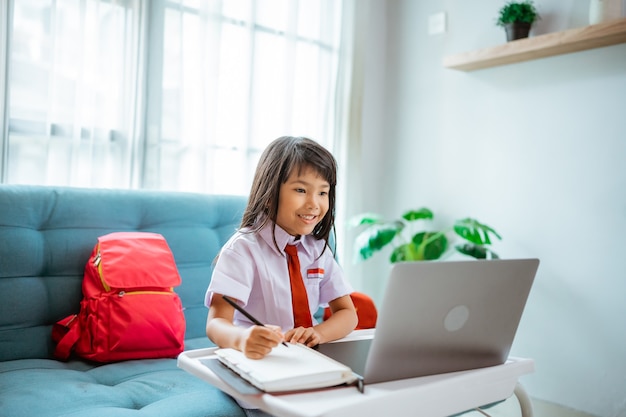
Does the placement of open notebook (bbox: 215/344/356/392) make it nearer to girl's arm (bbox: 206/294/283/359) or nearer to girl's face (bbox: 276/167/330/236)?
girl's arm (bbox: 206/294/283/359)

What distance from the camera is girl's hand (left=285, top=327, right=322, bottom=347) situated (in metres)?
1.09

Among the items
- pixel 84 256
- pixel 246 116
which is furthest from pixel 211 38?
pixel 84 256

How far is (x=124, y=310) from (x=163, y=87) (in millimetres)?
1118

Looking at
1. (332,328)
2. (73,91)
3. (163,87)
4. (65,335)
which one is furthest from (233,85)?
(332,328)

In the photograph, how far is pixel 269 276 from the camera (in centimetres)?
131

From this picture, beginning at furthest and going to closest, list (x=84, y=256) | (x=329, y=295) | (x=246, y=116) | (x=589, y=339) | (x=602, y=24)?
(x=246, y=116), (x=589, y=339), (x=602, y=24), (x=84, y=256), (x=329, y=295)

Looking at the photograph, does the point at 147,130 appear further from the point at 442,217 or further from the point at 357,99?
the point at 442,217

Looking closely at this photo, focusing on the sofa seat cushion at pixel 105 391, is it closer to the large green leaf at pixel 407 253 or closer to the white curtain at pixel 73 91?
the white curtain at pixel 73 91

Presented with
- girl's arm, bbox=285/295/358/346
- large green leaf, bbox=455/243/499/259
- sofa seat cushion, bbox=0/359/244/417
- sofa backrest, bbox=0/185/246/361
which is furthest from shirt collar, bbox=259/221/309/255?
large green leaf, bbox=455/243/499/259

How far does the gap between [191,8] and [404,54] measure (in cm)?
131

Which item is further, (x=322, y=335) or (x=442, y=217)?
(x=442, y=217)

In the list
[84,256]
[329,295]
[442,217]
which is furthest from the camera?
[442,217]

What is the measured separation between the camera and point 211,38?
8.16ft

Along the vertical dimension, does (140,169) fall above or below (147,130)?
below
